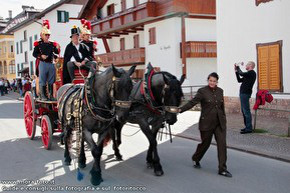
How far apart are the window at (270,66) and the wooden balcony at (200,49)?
30.6 feet

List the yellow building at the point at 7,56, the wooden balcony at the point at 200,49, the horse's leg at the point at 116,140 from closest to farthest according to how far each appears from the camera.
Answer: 1. the horse's leg at the point at 116,140
2. the wooden balcony at the point at 200,49
3. the yellow building at the point at 7,56

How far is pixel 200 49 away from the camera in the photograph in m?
22.6

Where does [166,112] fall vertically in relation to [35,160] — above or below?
above

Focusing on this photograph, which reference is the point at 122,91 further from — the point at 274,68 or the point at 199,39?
the point at 199,39

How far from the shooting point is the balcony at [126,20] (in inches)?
870

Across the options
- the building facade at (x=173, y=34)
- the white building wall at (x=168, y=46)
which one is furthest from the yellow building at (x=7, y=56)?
the white building wall at (x=168, y=46)

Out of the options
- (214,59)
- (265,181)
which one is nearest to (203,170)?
(265,181)

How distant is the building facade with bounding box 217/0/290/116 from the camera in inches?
478

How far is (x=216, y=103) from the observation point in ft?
20.1

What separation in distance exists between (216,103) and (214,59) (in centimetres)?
1856

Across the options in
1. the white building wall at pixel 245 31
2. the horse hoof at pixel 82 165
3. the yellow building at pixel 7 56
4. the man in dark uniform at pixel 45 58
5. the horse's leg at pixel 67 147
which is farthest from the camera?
the yellow building at pixel 7 56

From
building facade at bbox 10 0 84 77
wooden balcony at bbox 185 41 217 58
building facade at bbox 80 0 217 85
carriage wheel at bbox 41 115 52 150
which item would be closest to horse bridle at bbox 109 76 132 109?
carriage wheel at bbox 41 115 52 150

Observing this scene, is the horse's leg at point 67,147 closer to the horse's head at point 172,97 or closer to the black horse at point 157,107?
the black horse at point 157,107

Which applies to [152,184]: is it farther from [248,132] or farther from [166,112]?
[248,132]
